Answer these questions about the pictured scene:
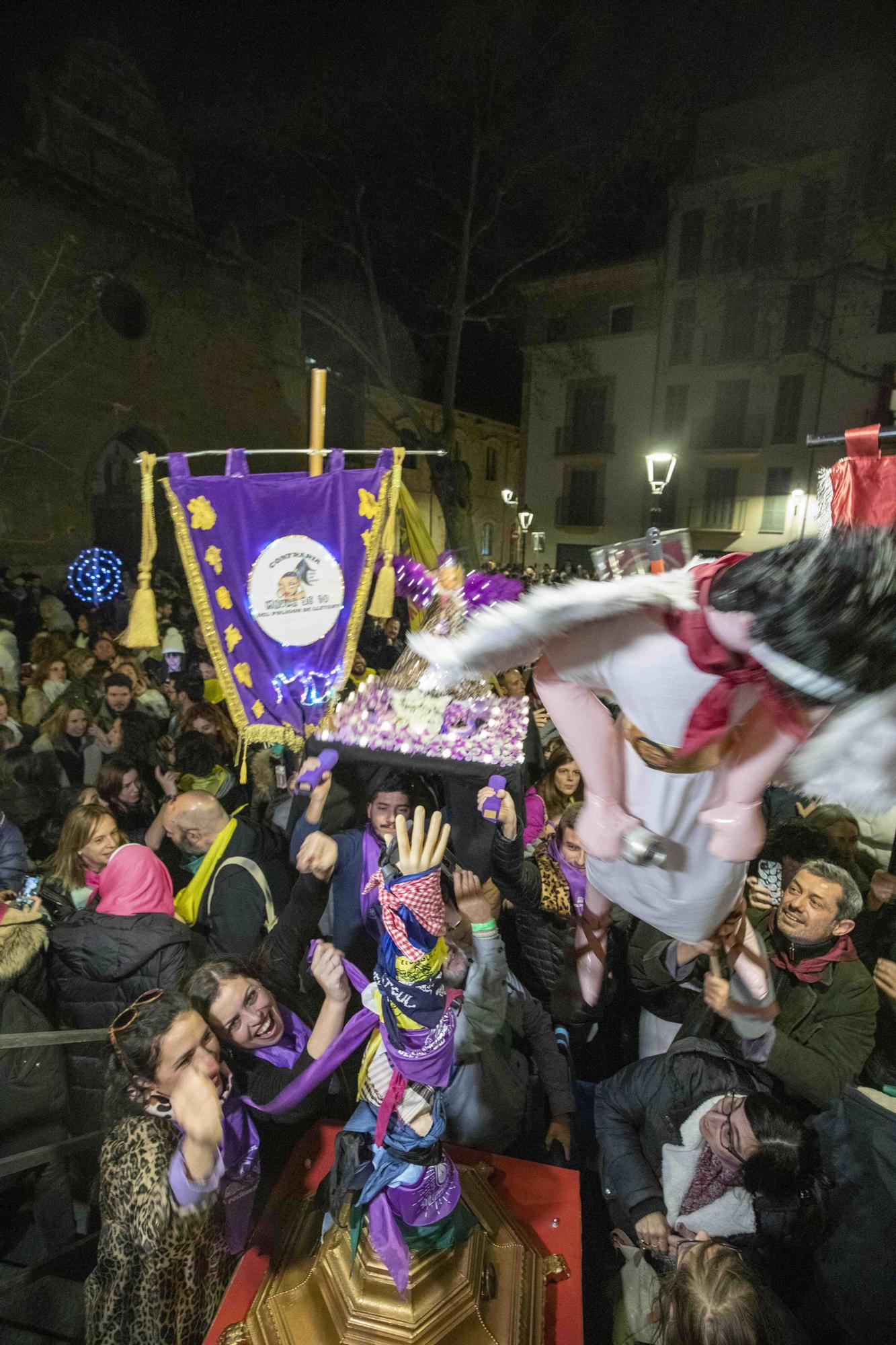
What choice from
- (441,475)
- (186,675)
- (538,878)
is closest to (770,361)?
(441,475)

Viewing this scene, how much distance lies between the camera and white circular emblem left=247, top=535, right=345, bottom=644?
127 inches

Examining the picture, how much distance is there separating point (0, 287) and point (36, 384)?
154cm

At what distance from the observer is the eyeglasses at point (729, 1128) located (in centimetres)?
194

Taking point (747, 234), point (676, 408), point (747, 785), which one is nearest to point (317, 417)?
point (747, 785)

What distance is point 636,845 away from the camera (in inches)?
40.3

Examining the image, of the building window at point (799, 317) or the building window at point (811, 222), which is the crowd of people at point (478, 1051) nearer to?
the building window at point (799, 317)

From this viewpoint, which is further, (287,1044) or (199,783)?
(199,783)

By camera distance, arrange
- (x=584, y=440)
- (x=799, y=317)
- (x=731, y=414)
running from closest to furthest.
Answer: (x=799, y=317), (x=731, y=414), (x=584, y=440)

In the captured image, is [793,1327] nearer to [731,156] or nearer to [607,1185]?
[607,1185]

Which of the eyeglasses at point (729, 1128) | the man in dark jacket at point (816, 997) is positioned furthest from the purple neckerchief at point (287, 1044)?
the eyeglasses at point (729, 1128)

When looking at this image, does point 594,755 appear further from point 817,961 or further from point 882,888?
point 882,888

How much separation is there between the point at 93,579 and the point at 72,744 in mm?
7443

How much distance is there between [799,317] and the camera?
1697cm

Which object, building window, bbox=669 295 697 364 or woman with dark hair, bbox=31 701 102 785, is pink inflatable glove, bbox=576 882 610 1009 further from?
building window, bbox=669 295 697 364
